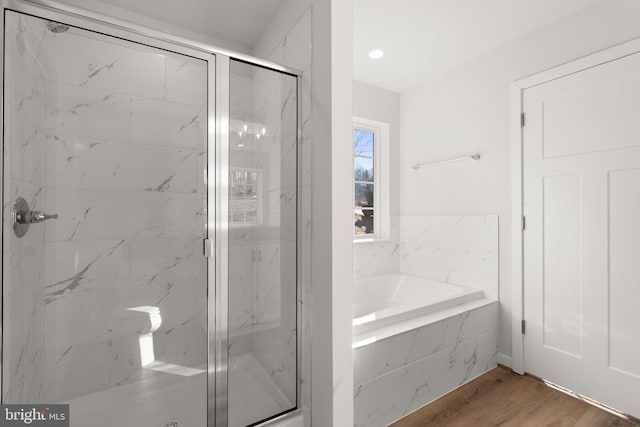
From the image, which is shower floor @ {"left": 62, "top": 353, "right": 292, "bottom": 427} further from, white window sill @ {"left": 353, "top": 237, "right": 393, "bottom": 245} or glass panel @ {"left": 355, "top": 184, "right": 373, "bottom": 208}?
glass panel @ {"left": 355, "top": 184, "right": 373, "bottom": 208}

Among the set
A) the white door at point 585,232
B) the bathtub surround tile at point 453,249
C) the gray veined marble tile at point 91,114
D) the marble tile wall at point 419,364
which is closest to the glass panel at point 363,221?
the bathtub surround tile at point 453,249

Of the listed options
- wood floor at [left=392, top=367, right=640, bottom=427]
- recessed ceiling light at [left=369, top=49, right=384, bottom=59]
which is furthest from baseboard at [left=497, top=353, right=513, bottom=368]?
recessed ceiling light at [left=369, top=49, right=384, bottom=59]

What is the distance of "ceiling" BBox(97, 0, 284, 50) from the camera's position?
1.90 meters

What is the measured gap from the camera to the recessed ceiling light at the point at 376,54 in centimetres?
249

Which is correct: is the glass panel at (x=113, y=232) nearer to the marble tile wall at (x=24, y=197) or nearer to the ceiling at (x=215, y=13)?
the marble tile wall at (x=24, y=197)

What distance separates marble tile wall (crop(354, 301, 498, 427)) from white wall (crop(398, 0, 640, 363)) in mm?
347

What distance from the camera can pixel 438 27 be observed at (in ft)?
7.14

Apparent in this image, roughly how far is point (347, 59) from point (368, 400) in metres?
1.72

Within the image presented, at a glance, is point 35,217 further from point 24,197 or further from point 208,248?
point 208,248

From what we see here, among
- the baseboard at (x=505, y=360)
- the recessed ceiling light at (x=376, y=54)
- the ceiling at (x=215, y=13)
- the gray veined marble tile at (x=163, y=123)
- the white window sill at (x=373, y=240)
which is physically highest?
the recessed ceiling light at (x=376, y=54)

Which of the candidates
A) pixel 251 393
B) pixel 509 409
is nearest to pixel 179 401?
pixel 251 393

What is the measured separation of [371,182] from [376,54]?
1.27 m

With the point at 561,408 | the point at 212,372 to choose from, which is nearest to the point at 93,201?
the point at 212,372

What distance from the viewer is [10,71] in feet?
3.65
